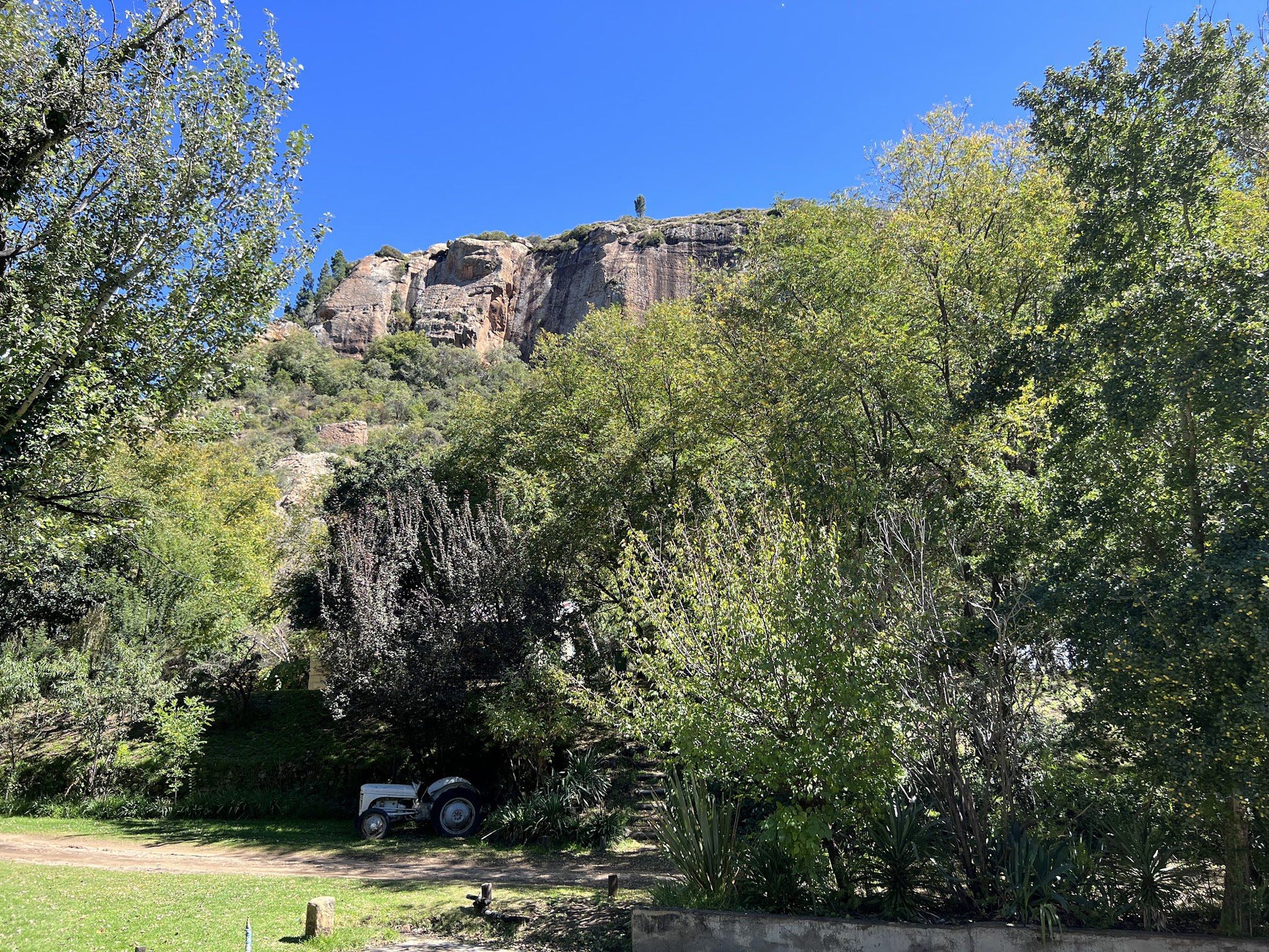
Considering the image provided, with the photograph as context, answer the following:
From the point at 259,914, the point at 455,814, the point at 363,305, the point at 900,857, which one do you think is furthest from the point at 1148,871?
the point at 363,305

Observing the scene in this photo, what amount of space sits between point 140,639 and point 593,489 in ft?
41.5

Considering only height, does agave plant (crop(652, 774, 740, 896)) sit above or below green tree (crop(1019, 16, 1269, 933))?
below

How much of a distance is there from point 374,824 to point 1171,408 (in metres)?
14.0

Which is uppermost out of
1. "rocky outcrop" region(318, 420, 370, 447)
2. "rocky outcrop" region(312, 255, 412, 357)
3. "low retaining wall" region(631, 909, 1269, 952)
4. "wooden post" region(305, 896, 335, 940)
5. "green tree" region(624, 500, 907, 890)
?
"rocky outcrop" region(312, 255, 412, 357)

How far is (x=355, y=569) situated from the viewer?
49.9 ft

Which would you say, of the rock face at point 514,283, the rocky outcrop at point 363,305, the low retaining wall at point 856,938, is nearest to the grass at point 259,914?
the low retaining wall at point 856,938

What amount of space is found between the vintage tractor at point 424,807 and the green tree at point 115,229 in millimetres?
7438

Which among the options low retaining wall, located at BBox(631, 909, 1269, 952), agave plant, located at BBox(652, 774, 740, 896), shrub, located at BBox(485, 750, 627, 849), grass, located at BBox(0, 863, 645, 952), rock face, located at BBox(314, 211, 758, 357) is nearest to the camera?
low retaining wall, located at BBox(631, 909, 1269, 952)

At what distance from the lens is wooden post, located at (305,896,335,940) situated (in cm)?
799

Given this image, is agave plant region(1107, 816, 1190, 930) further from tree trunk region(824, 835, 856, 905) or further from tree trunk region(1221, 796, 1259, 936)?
tree trunk region(824, 835, 856, 905)

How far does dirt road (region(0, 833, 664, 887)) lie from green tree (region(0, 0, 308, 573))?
580 cm

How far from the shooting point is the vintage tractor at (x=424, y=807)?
13930 mm

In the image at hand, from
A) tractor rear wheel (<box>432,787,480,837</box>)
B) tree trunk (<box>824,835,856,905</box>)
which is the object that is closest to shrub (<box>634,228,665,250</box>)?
tractor rear wheel (<box>432,787,480,837</box>)

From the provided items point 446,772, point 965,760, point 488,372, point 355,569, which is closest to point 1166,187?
point 965,760
